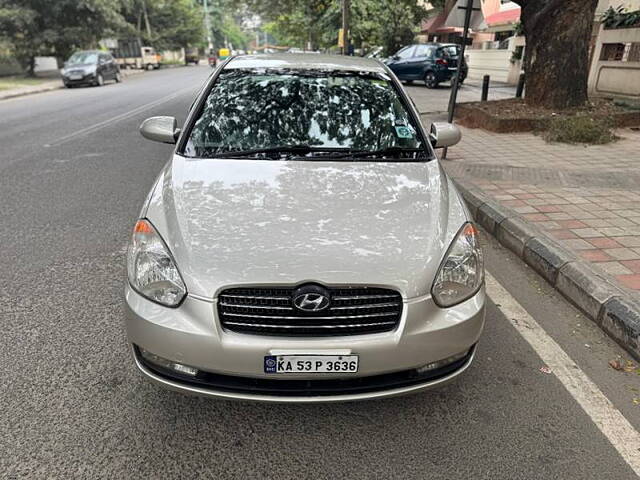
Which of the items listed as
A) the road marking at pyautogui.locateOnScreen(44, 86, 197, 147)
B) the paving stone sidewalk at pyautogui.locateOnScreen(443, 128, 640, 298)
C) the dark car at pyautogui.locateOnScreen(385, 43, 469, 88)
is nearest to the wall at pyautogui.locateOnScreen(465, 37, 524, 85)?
the dark car at pyautogui.locateOnScreen(385, 43, 469, 88)

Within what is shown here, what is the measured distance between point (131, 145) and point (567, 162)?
7.01 m

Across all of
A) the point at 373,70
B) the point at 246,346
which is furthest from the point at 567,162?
the point at 246,346

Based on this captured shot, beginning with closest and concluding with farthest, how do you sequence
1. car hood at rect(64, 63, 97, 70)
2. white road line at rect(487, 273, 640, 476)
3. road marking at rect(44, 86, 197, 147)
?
white road line at rect(487, 273, 640, 476) < road marking at rect(44, 86, 197, 147) < car hood at rect(64, 63, 97, 70)

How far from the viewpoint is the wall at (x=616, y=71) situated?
13.3 meters

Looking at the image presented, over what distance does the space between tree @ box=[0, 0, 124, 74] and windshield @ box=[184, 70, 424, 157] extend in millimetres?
26787

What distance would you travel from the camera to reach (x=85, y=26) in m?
27.7

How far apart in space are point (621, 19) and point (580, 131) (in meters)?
8.16

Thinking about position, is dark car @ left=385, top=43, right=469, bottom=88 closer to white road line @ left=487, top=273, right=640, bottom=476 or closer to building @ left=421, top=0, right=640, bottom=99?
building @ left=421, top=0, right=640, bottom=99

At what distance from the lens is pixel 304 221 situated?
230 cm

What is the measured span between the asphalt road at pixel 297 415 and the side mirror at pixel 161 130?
1.09 m

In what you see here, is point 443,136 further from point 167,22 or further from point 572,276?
point 167,22

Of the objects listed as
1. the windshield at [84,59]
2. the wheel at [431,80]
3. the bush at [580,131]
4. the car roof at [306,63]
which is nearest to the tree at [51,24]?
the windshield at [84,59]

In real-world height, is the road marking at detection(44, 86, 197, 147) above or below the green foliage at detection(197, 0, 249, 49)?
below

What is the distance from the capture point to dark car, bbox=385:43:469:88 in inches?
747
